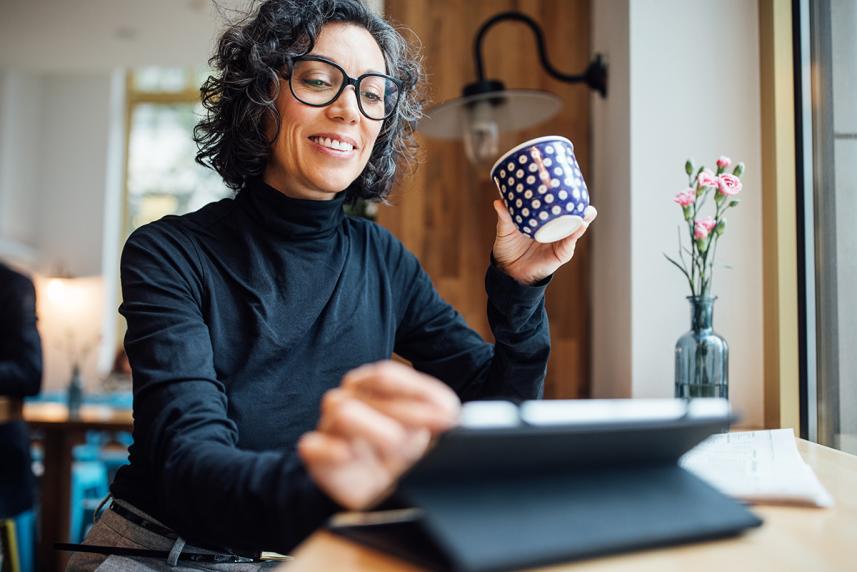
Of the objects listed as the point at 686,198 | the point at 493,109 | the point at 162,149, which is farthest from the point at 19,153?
the point at 686,198

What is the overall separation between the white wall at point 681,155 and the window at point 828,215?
0.11 m

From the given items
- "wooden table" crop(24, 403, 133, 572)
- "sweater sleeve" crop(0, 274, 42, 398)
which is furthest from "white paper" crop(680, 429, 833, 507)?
"wooden table" crop(24, 403, 133, 572)

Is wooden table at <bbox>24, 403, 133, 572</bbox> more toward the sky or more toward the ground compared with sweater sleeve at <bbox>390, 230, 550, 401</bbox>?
more toward the ground

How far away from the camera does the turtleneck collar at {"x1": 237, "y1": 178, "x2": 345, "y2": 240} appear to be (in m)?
1.08

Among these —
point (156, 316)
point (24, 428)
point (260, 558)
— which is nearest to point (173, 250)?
point (156, 316)

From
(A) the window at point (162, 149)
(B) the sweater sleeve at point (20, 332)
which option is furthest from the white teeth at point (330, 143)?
(A) the window at point (162, 149)

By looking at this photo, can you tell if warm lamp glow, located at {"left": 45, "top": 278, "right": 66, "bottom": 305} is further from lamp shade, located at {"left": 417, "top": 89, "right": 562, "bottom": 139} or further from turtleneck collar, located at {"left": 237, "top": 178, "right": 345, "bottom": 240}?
turtleneck collar, located at {"left": 237, "top": 178, "right": 345, "bottom": 240}

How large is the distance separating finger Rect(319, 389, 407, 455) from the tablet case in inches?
1.0

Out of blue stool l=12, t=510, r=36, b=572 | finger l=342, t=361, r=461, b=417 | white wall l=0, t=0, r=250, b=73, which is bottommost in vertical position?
blue stool l=12, t=510, r=36, b=572

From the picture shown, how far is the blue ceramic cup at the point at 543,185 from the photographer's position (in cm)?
82

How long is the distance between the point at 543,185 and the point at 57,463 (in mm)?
2760

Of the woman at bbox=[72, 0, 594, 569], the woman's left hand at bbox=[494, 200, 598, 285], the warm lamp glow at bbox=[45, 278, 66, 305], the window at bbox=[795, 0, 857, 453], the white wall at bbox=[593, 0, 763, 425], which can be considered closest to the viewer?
the woman at bbox=[72, 0, 594, 569]

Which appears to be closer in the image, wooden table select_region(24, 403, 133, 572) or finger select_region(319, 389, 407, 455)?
finger select_region(319, 389, 407, 455)

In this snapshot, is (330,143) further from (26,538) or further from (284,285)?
(26,538)
